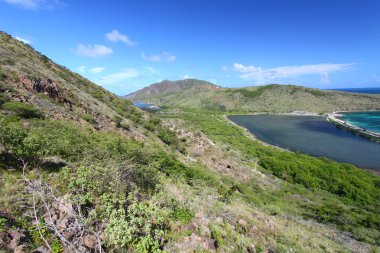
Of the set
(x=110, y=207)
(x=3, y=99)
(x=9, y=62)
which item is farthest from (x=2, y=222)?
(x=9, y=62)

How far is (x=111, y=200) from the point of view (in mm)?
7938

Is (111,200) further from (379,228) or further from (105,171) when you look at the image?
(379,228)

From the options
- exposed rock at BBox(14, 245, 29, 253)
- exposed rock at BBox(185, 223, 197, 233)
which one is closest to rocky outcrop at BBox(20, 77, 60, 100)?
exposed rock at BBox(14, 245, 29, 253)

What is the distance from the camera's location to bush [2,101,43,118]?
1736 centimetres

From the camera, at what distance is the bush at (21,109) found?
17.4m

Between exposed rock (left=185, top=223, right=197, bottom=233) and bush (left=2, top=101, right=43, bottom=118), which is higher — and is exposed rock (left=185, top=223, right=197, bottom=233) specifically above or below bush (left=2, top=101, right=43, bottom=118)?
below

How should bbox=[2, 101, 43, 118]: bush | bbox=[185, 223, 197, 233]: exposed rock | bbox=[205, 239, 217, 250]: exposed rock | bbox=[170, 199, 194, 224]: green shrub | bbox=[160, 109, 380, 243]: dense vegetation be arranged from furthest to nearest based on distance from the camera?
bbox=[160, 109, 380, 243]: dense vegetation, bbox=[2, 101, 43, 118]: bush, bbox=[170, 199, 194, 224]: green shrub, bbox=[185, 223, 197, 233]: exposed rock, bbox=[205, 239, 217, 250]: exposed rock

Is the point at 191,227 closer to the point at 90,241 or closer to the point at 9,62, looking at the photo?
the point at 90,241

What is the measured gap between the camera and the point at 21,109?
17969mm

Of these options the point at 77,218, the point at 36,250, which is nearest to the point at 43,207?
the point at 77,218

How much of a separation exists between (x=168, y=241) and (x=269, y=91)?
187 meters

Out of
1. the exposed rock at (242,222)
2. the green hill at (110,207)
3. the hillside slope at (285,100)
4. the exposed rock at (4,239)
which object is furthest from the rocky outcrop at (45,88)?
the hillside slope at (285,100)

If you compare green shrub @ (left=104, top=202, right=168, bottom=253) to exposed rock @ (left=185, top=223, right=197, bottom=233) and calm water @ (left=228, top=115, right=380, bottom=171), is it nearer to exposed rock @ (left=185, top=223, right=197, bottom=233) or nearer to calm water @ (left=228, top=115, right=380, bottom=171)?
exposed rock @ (left=185, top=223, right=197, bottom=233)

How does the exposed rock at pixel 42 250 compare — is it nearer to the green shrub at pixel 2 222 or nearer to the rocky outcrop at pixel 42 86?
the green shrub at pixel 2 222
